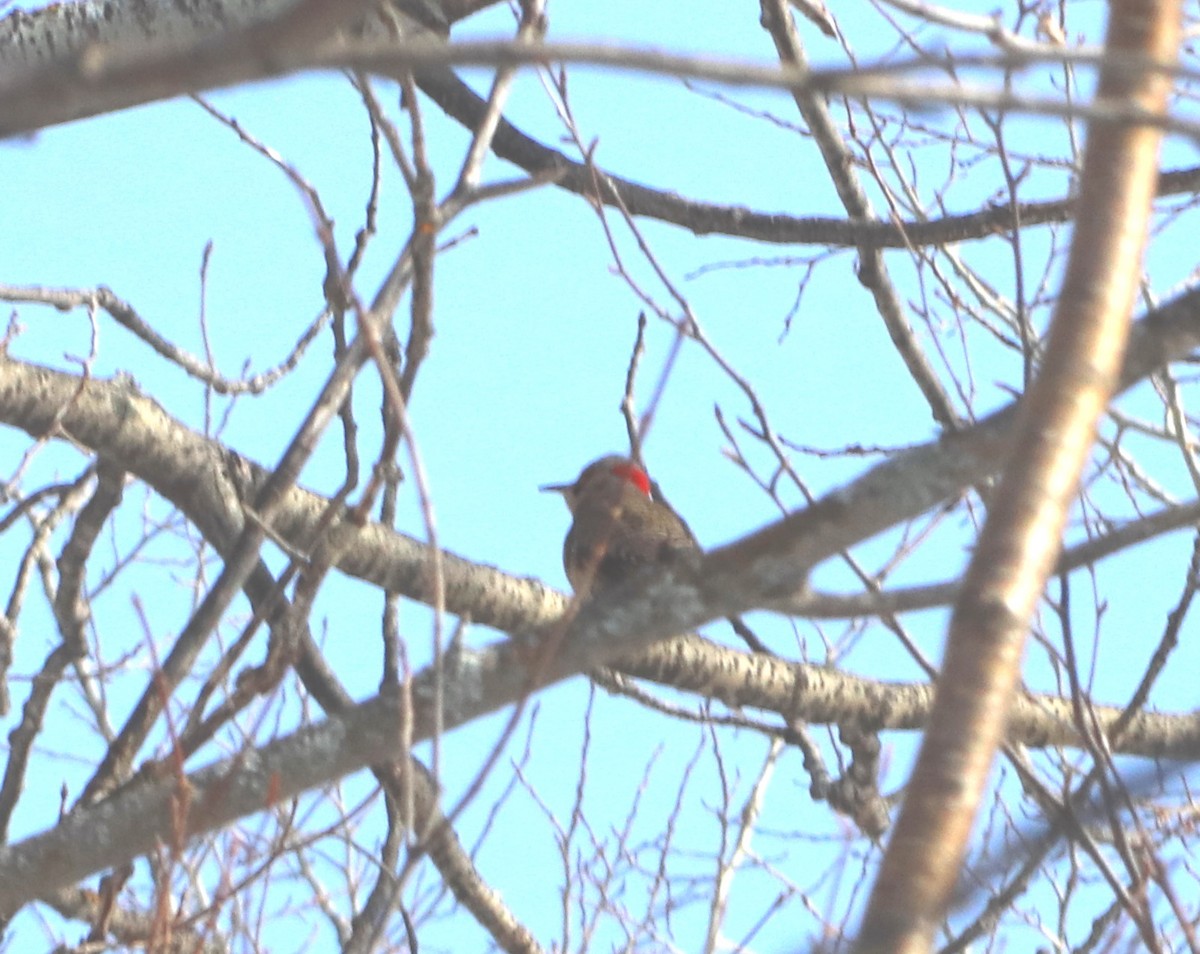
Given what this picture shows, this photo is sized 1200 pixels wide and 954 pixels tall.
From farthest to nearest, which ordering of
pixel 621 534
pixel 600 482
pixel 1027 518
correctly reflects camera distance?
1. pixel 600 482
2. pixel 621 534
3. pixel 1027 518

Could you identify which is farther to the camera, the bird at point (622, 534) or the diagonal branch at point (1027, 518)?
the bird at point (622, 534)

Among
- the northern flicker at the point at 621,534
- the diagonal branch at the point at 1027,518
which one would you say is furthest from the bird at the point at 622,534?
the diagonal branch at the point at 1027,518

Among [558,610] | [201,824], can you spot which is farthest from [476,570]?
[201,824]

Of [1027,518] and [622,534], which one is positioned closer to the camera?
[1027,518]

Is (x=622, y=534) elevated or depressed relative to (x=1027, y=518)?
elevated

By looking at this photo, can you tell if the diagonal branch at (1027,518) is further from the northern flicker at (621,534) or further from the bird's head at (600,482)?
the bird's head at (600,482)

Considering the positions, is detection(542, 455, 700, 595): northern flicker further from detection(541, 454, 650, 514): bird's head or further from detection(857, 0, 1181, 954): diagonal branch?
detection(857, 0, 1181, 954): diagonal branch

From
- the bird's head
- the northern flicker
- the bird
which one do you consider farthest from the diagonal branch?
the bird's head

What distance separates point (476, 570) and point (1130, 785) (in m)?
2.21

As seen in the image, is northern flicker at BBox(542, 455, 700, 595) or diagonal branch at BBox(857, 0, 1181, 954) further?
northern flicker at BBox(542, 455, 700, 595)

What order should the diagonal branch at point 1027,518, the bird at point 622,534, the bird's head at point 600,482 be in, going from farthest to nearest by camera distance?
Result: the bird's head at point 600,482
the bird at point 622,534
the diagonal branch at point 1027,518

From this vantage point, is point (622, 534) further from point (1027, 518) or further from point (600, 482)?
point (1027, 518)

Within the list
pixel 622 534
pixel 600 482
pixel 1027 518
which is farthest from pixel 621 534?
pixel 1027 518

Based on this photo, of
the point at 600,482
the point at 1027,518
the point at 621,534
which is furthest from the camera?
the point at 600,482
